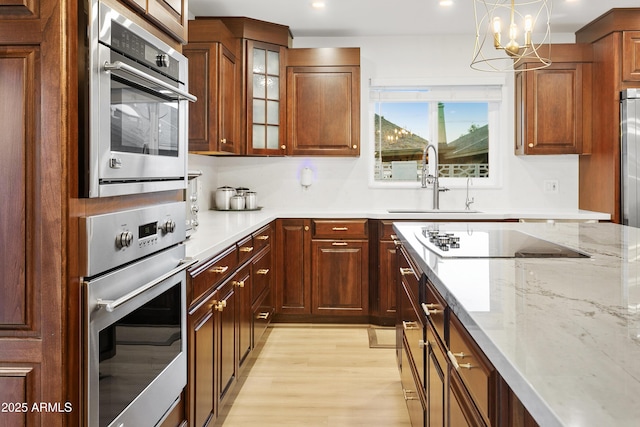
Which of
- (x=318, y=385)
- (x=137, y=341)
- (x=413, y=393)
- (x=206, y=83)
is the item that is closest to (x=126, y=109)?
(x=137, y=341)

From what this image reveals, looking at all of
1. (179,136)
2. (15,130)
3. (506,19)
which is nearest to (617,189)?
(506,19)

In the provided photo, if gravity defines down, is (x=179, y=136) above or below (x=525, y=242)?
above

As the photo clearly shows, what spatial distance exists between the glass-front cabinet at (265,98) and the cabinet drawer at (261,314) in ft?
4.00

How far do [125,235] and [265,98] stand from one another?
2.89 meters

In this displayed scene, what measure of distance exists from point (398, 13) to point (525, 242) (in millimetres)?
2540

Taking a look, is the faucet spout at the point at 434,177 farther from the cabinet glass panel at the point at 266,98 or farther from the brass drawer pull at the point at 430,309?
the brass drawer pull at the point at 430,309

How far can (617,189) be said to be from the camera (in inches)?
151

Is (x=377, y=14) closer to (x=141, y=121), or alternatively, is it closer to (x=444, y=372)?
(x=141, y=121)

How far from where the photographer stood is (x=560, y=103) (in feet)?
13.5

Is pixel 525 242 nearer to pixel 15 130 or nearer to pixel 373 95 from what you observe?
pixel 15 130

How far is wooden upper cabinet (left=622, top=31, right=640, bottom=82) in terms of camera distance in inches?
148

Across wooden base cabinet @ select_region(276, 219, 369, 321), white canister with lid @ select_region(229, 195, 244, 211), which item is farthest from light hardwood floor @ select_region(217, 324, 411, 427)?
white canister with lid @ select_region(229, 195, 244, 211)

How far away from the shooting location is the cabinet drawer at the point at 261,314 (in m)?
3.10

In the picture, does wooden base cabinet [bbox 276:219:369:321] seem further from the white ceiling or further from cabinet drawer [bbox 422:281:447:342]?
cabinet drawer [bbox 422:281:447:342]
